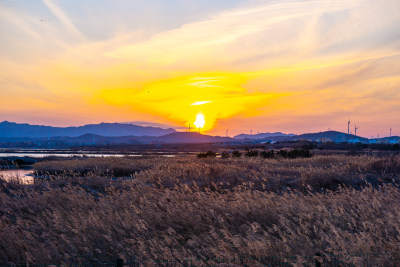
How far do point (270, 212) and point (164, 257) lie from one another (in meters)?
3.65

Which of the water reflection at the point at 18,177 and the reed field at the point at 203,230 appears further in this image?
the water reflection at the point at 18,177

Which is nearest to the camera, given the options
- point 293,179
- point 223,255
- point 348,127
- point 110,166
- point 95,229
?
point 223,255

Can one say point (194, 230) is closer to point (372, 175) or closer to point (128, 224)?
point (128, 224)

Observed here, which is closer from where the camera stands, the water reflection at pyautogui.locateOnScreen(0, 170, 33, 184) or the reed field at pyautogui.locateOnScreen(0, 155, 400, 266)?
the reed field at pyautogui.locateOnScreen(0, 155, 400, 266)

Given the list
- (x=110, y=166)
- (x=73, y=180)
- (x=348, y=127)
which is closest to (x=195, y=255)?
(x=73, y=180)

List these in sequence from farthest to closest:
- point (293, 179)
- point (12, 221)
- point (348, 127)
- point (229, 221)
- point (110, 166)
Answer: point (348, 127) → point (110, 166) → point (293, 179) → point (12, 221) → point (229, 221)

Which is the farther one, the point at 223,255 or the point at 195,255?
the point at 195,255

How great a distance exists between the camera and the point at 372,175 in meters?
18.4

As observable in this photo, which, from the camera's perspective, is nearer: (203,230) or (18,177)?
(203,230)

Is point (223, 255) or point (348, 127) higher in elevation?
point (348, 127)

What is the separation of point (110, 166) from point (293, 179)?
1861 centimetres

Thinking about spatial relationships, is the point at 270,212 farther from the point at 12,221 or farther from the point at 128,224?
the point at 12,221

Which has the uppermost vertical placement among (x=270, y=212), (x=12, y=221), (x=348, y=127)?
(x=348, y=127)

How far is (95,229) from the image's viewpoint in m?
8.09
